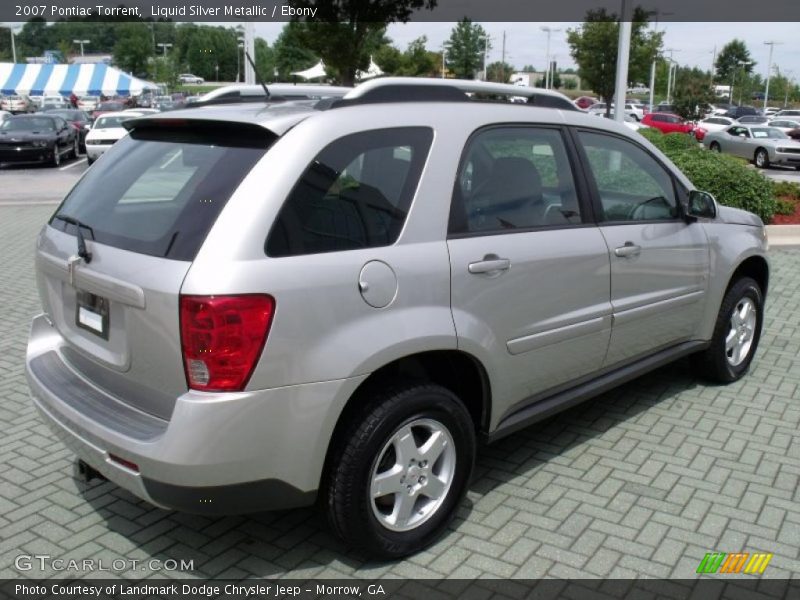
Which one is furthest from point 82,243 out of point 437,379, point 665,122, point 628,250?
point 665,122

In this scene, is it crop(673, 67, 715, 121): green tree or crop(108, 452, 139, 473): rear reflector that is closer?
crop(108, 452, 139, 473): rear reflector

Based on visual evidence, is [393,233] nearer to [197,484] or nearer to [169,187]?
[169,187]

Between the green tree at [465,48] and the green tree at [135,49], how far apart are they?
29.2 metres

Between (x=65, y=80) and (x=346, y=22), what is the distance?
42974 millimetres

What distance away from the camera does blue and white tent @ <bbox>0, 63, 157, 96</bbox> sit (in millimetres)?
52094

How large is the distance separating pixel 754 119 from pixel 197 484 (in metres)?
46.9

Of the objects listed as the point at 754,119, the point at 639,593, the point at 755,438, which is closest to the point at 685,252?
the point at 755,438

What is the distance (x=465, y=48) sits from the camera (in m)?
64.1

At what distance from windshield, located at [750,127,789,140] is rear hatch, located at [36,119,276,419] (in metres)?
28.4

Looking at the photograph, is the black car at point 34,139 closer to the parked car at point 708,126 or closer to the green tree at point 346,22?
the green tree at point 346,22

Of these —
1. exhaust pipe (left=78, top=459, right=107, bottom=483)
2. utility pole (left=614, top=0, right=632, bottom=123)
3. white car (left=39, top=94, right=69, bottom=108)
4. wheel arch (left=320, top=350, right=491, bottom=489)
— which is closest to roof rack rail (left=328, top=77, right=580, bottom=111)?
wheel arch (left=320, top=350, right=491, bottom=489)

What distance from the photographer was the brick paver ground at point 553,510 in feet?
11.0

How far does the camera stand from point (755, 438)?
4660 mm

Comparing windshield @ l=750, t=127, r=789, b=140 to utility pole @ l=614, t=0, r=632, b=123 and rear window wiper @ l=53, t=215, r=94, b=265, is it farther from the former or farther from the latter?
rear window wiper @ l=53, t=215, r=94, b=265
